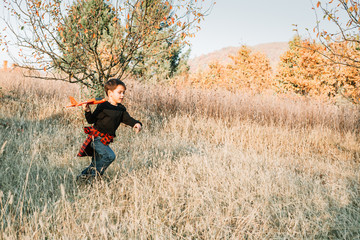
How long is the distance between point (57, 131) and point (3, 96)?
153 inches

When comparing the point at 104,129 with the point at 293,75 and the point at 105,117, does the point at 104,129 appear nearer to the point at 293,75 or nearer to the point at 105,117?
the point at 105,117

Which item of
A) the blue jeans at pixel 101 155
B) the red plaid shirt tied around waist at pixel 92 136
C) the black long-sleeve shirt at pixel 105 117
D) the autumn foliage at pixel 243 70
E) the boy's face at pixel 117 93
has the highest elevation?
the autumn foliage at pixel 243 70

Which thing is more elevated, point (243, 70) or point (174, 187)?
point (243, 70)

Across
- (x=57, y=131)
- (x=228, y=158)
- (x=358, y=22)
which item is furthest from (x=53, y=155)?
(x=358, y=22)

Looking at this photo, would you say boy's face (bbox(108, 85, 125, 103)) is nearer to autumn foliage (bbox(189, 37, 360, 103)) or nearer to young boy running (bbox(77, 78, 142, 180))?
young boy running (bbox(77, 78, 142, 180))

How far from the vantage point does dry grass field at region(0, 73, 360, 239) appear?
211 centimetres

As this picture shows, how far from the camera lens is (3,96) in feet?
24.4

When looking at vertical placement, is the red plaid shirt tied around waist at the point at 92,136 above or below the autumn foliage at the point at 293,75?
below

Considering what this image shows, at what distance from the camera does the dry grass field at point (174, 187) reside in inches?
83.2

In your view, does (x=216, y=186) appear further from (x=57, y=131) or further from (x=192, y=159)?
(x=57, y=131)

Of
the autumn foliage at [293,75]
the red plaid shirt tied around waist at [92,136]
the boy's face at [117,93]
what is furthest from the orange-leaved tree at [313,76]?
the red plaid shirt tied around waist at [92,136]

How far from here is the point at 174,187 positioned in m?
2.75

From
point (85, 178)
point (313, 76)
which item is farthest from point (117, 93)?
point (313, 76)

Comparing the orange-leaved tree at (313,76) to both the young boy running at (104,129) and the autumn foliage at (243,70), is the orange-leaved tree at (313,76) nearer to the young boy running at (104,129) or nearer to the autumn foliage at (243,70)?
the autumn foliage at (243,70)
